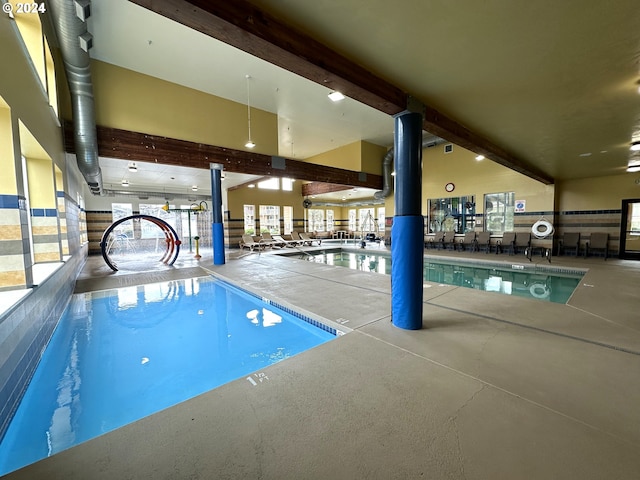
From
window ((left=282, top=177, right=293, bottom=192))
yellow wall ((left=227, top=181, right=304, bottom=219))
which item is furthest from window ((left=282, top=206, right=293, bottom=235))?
window ((left=282, top=177, right=293, bottom=192))

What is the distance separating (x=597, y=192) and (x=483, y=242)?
348 cm

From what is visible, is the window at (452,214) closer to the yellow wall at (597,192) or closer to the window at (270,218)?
the yellow wall at (597,192)

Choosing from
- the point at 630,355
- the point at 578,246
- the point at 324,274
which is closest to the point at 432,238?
the point at 578,246

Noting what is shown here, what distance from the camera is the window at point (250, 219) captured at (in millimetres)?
13039

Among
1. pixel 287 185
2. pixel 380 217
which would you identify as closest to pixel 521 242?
pixel 380 217

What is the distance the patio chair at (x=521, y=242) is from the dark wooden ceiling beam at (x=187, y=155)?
6.62 metres

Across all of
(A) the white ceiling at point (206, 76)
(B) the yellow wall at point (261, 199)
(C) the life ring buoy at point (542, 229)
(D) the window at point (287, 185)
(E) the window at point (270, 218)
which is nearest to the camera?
(A) the white ceiling at point (206, 76)

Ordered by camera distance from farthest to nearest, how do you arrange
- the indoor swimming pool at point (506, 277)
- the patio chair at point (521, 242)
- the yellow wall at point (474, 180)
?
the yellow wall at point (474, 180), the patio chair at point (521, 242), the indoor swimming pool at point (506, 277)

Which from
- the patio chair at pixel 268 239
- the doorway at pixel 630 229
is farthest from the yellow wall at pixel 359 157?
the doorway at pixel 630 229

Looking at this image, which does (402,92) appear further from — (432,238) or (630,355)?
(432,238)

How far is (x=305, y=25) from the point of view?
1.91 meters

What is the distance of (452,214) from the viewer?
10.6 m

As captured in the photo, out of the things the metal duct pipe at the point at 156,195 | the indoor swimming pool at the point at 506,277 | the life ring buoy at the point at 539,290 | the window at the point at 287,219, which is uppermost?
the metal duct pipe at the point at 156,195

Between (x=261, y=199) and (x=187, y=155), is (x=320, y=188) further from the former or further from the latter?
(x=187, y=155)
